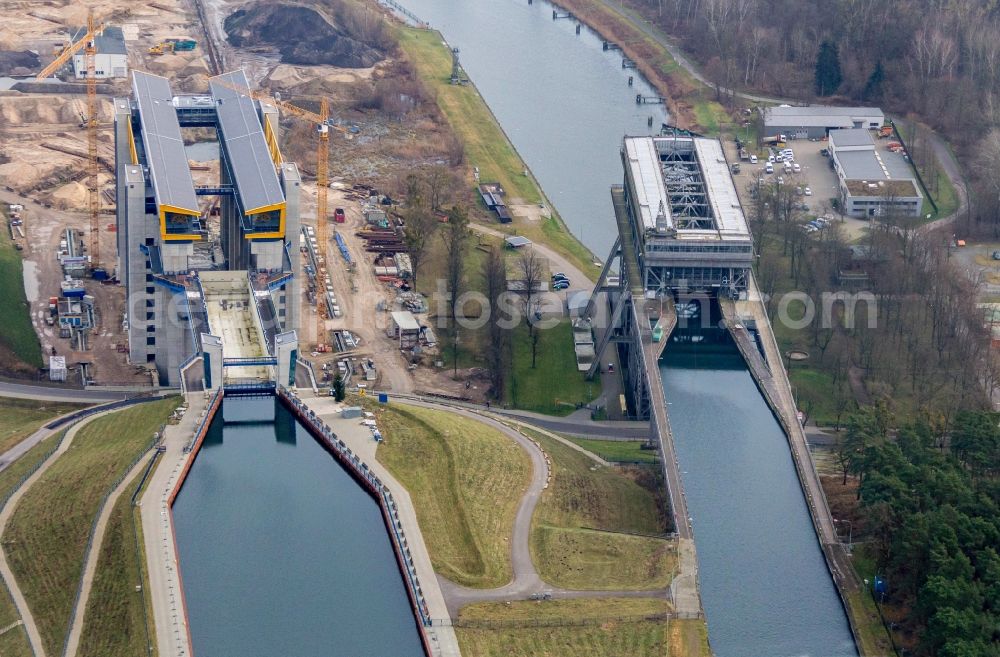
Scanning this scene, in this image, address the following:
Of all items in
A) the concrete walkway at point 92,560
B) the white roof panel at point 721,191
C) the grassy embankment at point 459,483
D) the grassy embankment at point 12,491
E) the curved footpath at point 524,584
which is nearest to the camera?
the grassy embankment at point 12,491

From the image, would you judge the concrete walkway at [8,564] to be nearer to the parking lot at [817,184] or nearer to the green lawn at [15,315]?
the green lawn at [15,315]

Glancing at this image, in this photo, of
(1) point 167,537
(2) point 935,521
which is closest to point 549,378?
(1) point 167,537

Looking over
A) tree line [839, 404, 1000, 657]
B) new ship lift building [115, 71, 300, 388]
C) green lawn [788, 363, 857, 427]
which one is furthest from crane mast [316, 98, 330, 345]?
tree line [839, 404, 1000, 657]

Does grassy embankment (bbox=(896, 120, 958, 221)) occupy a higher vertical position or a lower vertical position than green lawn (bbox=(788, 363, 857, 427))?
higher

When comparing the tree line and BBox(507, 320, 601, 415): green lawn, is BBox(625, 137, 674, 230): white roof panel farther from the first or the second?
the tree line

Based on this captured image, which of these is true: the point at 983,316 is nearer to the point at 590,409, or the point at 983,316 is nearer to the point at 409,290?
→ the point at 590,409

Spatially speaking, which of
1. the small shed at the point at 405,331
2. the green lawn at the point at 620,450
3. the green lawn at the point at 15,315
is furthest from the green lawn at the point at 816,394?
the green lawn at the point at 15,315
